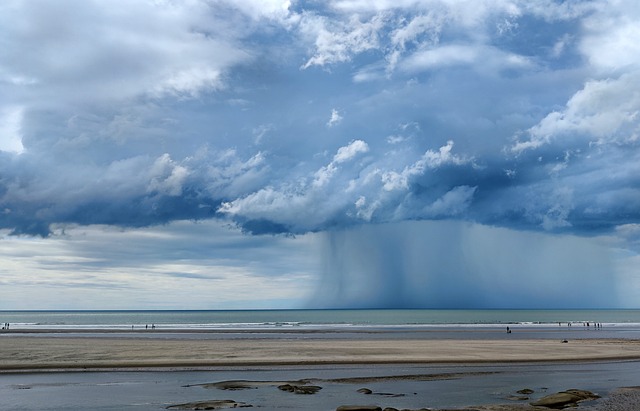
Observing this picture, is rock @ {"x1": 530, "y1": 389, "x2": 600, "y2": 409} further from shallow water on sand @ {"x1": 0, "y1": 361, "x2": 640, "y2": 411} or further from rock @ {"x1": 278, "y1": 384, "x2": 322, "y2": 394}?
rock @ {"x1": 278, "y1": 384, "x2": 322, "y2": 394}

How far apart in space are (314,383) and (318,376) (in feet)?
11.2

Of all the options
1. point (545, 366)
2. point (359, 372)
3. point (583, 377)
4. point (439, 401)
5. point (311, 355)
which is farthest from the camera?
point (311, 355)

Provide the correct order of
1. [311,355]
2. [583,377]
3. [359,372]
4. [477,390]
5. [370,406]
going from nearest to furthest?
[370,406]
[477,390]
[583,377]
[359,372]
[311,355]

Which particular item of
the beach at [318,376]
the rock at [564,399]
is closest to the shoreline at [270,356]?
the beach at [318,376]

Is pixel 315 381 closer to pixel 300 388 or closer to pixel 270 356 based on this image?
pixel 300 388

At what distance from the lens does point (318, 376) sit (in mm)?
36219

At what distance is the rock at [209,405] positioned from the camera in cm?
2475

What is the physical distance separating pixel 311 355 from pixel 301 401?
23.3 meters

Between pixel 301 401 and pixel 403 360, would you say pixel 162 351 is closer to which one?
pixel 403 360

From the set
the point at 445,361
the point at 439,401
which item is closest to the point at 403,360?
the point at 445,361

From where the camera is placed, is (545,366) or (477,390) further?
(545,366)

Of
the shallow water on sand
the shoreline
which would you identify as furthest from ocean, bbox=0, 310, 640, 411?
the shoreline

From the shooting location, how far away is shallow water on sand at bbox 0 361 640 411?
26344mm

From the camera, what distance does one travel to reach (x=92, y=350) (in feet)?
180
